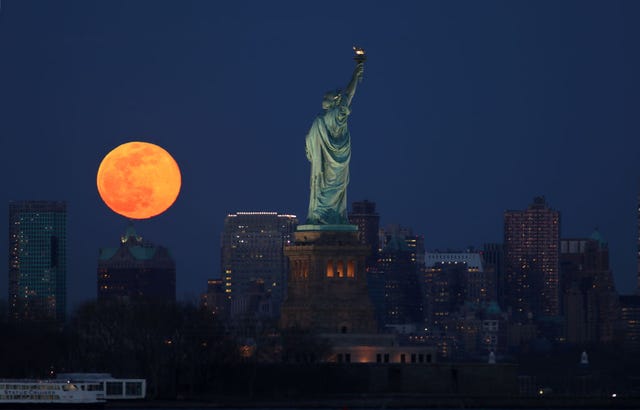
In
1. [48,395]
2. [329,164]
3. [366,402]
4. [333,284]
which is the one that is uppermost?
[329,164]

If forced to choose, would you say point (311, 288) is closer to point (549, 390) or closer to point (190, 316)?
point (190, 316)

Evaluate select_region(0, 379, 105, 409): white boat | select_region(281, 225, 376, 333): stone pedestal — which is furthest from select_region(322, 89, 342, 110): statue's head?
select_region(0, 379, 105, 409): white boat

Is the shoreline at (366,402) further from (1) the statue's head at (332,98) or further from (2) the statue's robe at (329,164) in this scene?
(1) the statue's head at (332,98)

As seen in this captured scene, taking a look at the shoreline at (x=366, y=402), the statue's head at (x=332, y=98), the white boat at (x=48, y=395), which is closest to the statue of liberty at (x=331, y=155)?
the statue's head at (x=332, y=98)

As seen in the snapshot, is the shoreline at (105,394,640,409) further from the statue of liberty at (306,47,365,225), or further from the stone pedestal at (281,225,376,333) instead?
the statue of liberty at (306,47,365,225)

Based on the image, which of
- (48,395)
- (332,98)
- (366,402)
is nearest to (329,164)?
(332,98)

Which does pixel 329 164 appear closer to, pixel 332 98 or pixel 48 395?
pixel 332 98
